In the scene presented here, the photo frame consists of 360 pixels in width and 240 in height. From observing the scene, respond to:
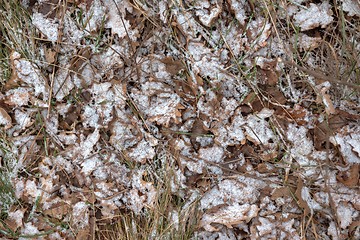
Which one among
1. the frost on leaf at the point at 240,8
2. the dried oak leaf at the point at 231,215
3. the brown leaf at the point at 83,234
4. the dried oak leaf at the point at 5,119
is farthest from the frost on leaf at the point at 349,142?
the dried oak leaf at the point at 5,119

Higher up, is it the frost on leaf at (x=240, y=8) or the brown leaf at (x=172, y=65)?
the frost on leaf at (x=240, y=8)

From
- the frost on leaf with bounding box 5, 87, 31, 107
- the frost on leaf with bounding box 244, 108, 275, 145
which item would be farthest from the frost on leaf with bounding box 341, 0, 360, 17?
the frost on leaf with bounding box 5, 87, 31, 107

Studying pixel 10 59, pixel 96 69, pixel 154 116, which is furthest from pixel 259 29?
pixel 10 59

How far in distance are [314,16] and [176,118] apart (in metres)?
1.19

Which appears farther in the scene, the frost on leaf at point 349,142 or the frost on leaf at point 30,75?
the frost on leaf at point 30,75

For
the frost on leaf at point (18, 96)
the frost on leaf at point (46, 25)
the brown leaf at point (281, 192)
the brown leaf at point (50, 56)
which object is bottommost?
the brown leaf at point (281, 192)

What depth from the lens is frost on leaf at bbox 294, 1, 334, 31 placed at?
2539 millimetres

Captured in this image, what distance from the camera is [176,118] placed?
102 inches

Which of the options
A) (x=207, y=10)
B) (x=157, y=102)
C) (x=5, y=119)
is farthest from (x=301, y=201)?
(x=5, y=119)

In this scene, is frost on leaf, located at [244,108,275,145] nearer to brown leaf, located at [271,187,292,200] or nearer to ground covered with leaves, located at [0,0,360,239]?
ground covered with leaves, located at [0,0,360,239]

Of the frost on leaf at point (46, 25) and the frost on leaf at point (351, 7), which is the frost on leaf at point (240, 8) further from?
the frost on leaf at point (46, 25)

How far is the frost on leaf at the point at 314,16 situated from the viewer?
254 cm

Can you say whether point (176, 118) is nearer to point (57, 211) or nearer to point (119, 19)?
point (119, 19)

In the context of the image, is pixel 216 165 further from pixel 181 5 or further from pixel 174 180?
pixel 181 5
